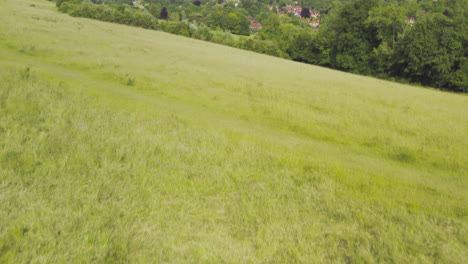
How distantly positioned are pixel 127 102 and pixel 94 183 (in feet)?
28.5

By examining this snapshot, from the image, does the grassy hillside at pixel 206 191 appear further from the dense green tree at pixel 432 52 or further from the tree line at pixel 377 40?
the tree line at pixel 377 40

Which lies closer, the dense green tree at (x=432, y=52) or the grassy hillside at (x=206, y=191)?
the grassy hillside at (x=206, y=191)

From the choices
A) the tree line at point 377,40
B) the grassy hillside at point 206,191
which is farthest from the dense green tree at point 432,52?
the grassy hillside at point 206,191

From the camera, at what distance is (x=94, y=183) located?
15.7 feet

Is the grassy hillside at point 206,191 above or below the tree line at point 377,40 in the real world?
below

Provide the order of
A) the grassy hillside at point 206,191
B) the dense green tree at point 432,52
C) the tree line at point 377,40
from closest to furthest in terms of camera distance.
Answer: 1. the grassy hillside at point 206,191
2. the dense green tree at point 432,52
3. the tree line at point 377,40

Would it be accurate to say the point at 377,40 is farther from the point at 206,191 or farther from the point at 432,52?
the point at 206,191

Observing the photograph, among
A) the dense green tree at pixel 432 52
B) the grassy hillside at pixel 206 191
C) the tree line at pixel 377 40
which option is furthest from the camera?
the tree line at pixel 377 40

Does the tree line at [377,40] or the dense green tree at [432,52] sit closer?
the dense green tree at [432,52]

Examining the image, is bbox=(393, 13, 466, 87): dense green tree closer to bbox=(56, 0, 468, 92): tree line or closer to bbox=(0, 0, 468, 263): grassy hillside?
bbox=(56, 0, 468, 92): tree line

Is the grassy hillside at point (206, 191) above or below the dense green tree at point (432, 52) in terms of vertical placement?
below

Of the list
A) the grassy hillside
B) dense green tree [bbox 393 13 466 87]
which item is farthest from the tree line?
the grassy hillside

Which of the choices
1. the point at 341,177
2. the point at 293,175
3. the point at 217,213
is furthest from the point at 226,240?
the point at 341,177

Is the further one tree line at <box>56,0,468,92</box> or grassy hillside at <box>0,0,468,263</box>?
tree line at <box>56,0,468,92</box>
